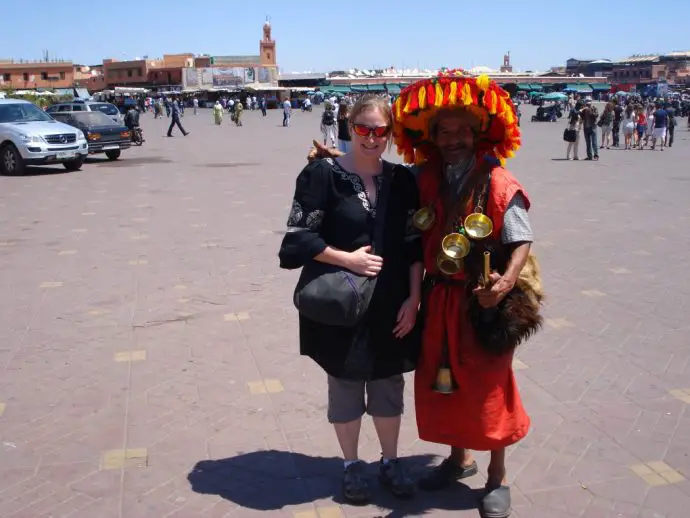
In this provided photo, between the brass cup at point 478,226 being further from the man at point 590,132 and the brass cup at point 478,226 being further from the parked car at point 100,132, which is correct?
the parked car at point 100,132

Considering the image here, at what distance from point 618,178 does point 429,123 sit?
12.6 metres

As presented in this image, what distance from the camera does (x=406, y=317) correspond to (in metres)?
3.01

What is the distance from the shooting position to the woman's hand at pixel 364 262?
9.46 feet

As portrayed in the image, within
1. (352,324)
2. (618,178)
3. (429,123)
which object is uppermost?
(429,123)

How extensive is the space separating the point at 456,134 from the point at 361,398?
1.23 m

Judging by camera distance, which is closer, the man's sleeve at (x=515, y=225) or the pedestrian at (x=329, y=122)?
the man's sleeve at (x=515, y=225)

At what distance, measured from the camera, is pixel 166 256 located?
25.8 ft

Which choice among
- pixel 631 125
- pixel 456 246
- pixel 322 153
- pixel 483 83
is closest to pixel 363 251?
pixel 456 246

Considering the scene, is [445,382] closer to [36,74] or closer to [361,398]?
[361,398]

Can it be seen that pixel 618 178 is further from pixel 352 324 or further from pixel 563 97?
pixel 563 97

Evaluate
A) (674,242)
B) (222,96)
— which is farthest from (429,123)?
(222,96)

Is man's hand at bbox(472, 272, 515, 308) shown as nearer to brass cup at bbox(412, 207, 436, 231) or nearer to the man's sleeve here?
the man's sleeve

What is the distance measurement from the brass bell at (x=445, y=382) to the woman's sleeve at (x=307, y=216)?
2.37 feet

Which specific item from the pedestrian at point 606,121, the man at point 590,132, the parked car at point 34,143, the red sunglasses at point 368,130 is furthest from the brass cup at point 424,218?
the pedestrian at point 606,121
